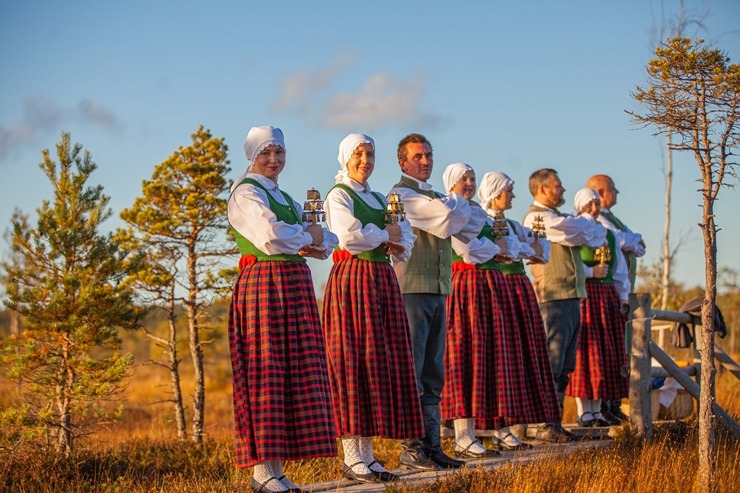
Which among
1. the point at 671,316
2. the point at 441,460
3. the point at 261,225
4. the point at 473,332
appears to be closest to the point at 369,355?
the point at 441,460

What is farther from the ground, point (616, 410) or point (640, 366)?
point (640, 366)

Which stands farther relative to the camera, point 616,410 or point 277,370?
point 616,410

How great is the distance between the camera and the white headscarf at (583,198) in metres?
10.4

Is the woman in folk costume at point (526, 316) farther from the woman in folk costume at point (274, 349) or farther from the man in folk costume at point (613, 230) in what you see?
the woman in folk costume at point (274, 349)

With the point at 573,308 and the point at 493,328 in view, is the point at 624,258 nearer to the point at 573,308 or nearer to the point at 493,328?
the point at 573,308

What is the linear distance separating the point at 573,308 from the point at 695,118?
3339mm

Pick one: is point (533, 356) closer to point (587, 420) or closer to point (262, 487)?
point (587, 420)

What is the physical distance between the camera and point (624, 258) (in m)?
11.3

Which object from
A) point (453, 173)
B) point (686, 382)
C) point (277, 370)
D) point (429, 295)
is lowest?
point (686, 382)

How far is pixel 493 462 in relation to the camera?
25.4 feet

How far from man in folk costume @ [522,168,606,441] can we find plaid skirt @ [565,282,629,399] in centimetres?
85

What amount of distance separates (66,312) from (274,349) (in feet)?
11.9

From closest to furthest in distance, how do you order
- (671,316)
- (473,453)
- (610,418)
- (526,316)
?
(473,453) → (526,316) → (671,316) → (610,418)


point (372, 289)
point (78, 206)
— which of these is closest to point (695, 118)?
point (372, 289)
